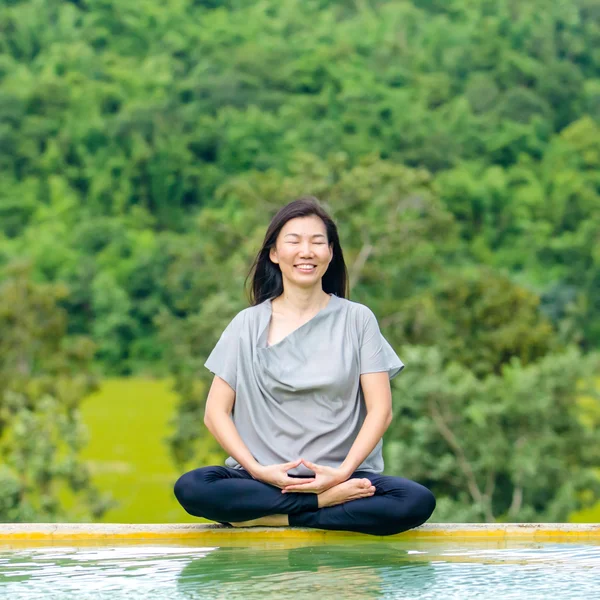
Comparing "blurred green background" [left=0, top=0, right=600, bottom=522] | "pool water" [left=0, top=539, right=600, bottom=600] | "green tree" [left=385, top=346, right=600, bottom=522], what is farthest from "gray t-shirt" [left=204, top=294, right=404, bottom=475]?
"green tree" [left=385, top=346, right=600, bottom=522]

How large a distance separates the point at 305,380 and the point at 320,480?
27cm

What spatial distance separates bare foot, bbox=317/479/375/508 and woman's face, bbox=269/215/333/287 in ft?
1.87

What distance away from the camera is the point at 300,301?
Result: 3.63m

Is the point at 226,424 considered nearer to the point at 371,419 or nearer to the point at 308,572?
the point at 371,419

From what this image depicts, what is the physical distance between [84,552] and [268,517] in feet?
1.66

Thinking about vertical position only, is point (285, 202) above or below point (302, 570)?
above

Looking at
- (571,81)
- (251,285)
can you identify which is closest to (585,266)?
(571,81)

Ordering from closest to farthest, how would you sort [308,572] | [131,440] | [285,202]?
[308,572] < [285,202] < [131,440]

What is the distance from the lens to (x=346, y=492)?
3.41 m

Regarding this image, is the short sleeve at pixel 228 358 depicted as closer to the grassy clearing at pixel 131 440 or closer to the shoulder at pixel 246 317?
the shoulder at pixel 246 317

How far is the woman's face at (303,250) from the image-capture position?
141 inches

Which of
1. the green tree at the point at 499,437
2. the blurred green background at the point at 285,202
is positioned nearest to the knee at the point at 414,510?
the blurred green background at the point at 285,202

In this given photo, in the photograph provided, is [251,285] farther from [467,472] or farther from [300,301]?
[467,472]

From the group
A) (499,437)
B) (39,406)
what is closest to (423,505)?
(499,437)
